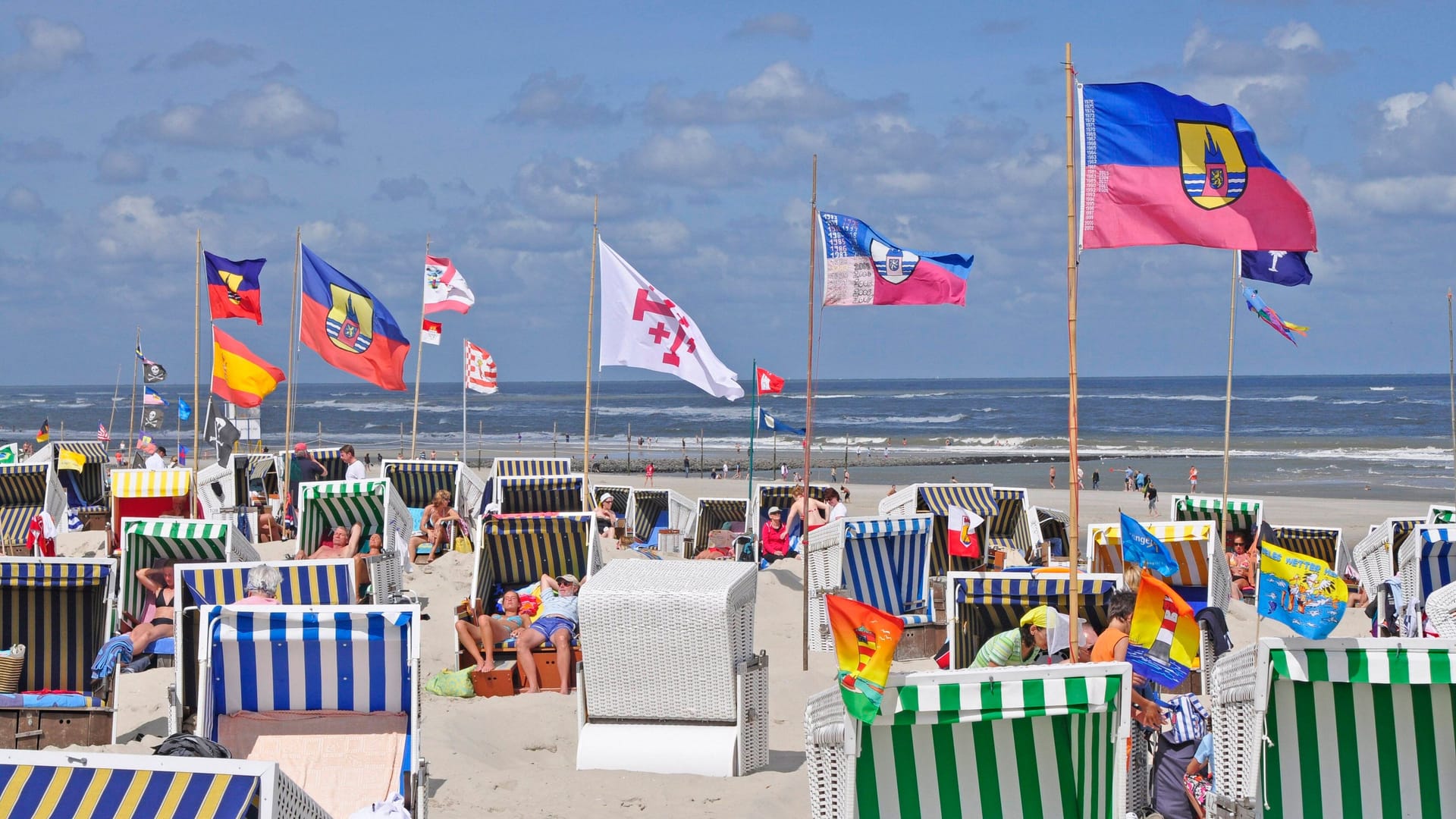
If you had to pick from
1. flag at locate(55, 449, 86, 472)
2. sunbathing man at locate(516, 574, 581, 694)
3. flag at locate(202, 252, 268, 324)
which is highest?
flag at locate(202, 252, 268, 324)

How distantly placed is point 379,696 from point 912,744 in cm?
281

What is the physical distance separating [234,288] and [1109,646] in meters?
11.1

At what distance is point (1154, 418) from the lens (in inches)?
3349

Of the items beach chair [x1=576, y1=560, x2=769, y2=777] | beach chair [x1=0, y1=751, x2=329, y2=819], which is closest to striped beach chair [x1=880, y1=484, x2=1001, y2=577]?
beach chair [x1=576, y1=560, x2=769, y2=777]

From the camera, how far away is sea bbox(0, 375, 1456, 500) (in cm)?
4656

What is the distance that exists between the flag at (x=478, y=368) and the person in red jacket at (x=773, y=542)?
9.38 m

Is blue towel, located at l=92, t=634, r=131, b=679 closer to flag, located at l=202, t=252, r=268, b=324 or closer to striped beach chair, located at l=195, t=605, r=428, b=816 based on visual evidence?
striped beach chair, located at l=195, t=605, r=428, b=816

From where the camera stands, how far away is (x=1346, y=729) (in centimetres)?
448

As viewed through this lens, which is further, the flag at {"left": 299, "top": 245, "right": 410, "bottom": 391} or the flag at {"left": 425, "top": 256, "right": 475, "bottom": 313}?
the flag at {"left": 425, "top": 256, "right": 475, "bottom": 313}

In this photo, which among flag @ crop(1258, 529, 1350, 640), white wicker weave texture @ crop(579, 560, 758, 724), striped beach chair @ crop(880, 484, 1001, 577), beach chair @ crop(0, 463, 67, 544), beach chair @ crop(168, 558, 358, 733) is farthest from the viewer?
beach chair @ crop(0, 463, 67, 544)

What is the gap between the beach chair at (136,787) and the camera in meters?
3.86

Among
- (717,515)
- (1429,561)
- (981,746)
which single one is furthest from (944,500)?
(981,746)

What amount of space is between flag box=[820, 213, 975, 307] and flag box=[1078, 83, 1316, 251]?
3371 mm

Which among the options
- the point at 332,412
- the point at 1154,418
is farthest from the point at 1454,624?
the point at 332,412
